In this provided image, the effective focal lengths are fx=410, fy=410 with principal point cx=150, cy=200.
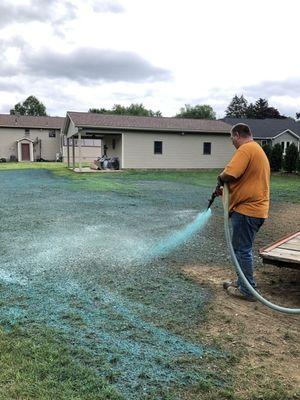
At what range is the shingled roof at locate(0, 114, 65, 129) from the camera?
41938 mm

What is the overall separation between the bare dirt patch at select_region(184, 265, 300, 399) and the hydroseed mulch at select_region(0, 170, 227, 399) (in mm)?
163

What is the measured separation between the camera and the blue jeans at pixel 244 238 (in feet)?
13.6

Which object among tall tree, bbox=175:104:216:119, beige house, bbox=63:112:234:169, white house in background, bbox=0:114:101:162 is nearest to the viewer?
beige house, bbox=63:112:234:169

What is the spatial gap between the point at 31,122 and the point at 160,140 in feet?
69.0

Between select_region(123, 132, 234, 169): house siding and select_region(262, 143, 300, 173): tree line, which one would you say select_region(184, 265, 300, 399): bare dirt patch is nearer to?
select_region(262, 143, 300, 173): tree line

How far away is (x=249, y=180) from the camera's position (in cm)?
410

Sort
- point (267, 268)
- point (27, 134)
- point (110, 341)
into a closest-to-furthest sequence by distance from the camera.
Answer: point (110, 341), point (267, 268), point (27, 134)

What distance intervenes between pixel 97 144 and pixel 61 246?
34.2 metres

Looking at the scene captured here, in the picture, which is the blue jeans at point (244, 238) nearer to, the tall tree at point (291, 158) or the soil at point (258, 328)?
the soil at point (258, 328)

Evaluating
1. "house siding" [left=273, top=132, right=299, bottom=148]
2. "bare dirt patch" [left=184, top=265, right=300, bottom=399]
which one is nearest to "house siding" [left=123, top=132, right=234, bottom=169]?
"house siding" [left=273, top=132, right=299, bottom=148]

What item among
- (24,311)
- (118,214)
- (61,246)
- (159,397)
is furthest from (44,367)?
(118,214)

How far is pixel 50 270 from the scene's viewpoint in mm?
4852

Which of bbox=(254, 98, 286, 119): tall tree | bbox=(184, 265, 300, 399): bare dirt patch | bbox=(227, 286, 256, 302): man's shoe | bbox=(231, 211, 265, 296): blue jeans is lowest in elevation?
bbox=(184, 265, 300, 399): bare dirt patch

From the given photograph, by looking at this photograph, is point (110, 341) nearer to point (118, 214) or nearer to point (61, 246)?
point (61, 246)
